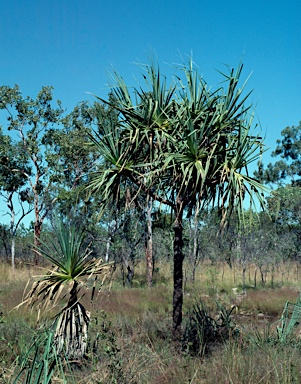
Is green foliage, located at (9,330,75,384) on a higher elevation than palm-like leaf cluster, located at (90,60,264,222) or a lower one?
lower

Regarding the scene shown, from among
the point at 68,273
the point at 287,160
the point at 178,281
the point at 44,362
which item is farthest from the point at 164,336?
the point at 287,160

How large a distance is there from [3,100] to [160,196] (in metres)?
21.8

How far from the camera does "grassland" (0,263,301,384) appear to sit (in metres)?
4.64

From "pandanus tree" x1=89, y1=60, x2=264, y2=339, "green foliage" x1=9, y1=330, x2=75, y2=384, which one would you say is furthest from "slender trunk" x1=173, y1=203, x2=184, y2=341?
"green foliage" x1=9, y1=330, x2=75, y2=384

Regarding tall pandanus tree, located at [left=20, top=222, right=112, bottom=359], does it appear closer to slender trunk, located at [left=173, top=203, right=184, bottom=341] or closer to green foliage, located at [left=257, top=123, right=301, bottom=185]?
slender trunk, located at [left=173, top=203, right=184, bottom=341]

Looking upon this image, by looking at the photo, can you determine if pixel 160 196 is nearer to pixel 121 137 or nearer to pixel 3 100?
pixel 121 137

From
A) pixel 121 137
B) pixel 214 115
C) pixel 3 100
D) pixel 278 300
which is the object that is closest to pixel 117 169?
pixel 121 137

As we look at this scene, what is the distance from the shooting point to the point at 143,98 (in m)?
9.06

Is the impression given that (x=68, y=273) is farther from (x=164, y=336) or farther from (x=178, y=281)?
(x=164, y=336)

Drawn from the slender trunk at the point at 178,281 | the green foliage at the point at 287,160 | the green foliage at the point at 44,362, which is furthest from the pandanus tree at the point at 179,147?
the green foliage at the point at 287,160

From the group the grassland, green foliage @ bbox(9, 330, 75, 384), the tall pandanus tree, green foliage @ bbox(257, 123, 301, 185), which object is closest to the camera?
green foliage @ bbox(9, 330, 75, 384)

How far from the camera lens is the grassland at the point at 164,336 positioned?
15.2 ft

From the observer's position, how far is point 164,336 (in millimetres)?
9672

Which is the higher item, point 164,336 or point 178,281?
point 178,281
